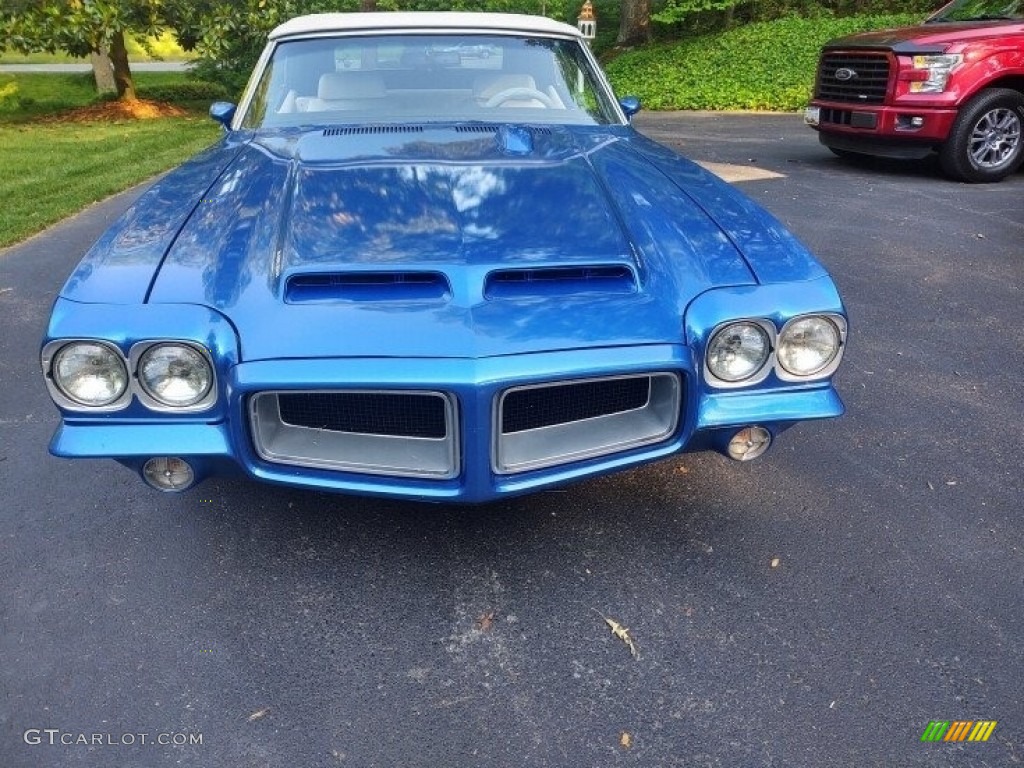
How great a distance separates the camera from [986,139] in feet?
24.4

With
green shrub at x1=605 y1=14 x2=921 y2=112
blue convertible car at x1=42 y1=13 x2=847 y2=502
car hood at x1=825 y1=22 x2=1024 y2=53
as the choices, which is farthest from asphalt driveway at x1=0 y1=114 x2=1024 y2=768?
green shrub at x1=605 y1=14 x2=921 y2=112

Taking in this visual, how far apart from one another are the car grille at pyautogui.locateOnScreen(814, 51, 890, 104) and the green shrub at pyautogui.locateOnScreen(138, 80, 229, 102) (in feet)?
38.2

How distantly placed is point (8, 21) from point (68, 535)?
12.4 m

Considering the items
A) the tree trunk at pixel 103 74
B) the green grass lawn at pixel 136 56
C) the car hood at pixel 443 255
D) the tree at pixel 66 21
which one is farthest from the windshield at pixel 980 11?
the green grass lawn at pixel 136 56

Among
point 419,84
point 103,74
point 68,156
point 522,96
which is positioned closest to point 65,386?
point 419,84

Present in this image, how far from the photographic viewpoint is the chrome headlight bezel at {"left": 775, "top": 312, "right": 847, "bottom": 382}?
7.39ft

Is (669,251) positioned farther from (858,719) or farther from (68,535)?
(68,535)

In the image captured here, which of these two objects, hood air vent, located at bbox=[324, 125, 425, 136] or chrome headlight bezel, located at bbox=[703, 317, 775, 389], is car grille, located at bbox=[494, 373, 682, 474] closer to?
chrome headlight bezel, located at bbox=[703, 317, 775, 389]

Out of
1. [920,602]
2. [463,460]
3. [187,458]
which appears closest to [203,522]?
[187,458]

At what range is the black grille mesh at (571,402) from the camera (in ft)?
7.32

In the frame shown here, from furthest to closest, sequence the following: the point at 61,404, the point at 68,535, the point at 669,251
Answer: the point at 68,535, the point at 669,251, the point at 61,404

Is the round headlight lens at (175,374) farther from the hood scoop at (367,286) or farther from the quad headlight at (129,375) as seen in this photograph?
the hood scoop at (367,286)

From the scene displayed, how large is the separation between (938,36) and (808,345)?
6.33 meters

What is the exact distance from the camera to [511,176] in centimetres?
269
